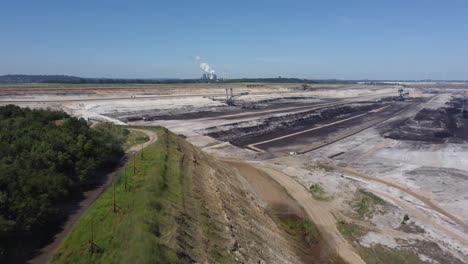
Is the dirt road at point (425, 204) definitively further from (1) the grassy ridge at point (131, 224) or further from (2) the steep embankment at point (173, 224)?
(1) the grassy ridge at point (131, 224)

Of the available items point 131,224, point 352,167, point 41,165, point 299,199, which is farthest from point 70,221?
point 352,167

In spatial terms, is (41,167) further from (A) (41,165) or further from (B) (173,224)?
(B) (173,224)

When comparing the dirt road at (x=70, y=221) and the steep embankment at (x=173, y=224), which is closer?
the dirt road at (x=70, y=221)

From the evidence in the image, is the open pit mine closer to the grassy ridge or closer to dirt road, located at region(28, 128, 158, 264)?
the grassy ridge

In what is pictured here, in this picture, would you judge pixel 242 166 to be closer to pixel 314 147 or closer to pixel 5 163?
pixel 314 147

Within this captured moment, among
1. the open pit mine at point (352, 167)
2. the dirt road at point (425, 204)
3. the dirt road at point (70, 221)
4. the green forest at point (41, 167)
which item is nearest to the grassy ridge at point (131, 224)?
the dirt road at point (70, 221)

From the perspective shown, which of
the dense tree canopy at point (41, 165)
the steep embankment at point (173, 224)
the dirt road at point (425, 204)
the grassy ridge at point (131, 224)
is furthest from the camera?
the dirt road at point (425, 204)

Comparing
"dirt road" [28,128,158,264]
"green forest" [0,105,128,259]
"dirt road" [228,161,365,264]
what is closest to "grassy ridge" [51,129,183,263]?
"dirt road" [28,128,158,264]

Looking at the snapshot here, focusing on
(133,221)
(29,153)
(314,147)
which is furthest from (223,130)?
(133,221)
